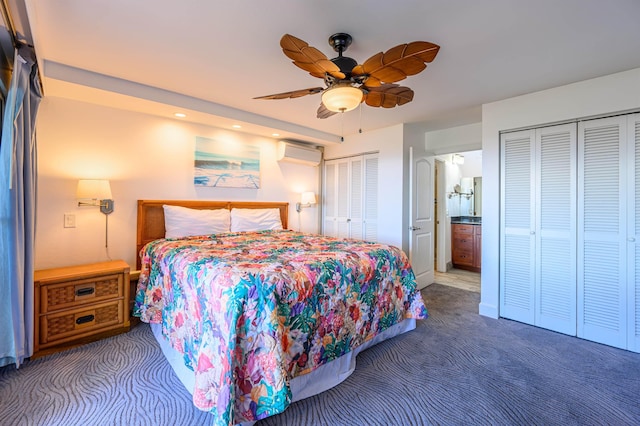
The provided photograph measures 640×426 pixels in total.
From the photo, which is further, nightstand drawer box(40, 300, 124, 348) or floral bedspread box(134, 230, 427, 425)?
nightstand drawer box(40, 300, 124, 348)

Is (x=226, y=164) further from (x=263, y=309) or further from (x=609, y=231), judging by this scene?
(x=609, y=231)

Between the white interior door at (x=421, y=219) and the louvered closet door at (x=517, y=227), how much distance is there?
3.49 feet

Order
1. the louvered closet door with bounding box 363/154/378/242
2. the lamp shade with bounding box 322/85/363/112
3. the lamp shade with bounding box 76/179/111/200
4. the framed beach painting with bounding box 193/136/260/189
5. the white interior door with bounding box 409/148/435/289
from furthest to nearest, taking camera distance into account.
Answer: the louvered closet door with bounding box 363/154/378/242, the white interior door with bounding box 409/148/435/289, the framed beach painting with bounding box 193/136/260/189, the lamp shade with bounding box 76/179/111/200, the lamp shade with bounding box 322/85/363/112

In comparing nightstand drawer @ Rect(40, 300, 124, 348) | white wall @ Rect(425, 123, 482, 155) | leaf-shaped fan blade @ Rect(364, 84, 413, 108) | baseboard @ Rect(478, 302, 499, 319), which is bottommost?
baseboard @ Rect(478, 302, 499, 319)

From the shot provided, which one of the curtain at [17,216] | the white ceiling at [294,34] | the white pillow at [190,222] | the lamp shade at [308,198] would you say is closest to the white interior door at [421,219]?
the white ceiling at [294,34]

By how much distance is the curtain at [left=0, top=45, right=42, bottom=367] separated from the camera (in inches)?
74.6

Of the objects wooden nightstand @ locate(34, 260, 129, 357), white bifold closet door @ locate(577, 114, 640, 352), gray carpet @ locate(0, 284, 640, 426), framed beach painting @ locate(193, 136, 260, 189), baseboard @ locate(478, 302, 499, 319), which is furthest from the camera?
framed beach painting @ locate(193, 136, 260, 189)

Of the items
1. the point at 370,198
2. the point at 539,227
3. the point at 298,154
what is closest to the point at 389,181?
the point at 370,198

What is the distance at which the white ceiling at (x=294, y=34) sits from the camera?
1.65m

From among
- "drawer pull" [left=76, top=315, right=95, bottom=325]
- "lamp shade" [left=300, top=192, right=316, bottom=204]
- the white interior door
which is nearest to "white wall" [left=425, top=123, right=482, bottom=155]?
the white interior door

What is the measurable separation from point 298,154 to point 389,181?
4.98 ft

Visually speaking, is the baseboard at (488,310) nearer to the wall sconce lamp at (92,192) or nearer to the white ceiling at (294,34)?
the white ceiling at (294,34)

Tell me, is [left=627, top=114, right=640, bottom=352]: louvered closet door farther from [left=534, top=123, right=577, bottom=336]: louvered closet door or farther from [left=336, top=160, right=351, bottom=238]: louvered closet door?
[left=336, top=160, right=351, bottom=238]: louvered closet door

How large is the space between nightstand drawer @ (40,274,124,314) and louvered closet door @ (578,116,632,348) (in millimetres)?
4402
